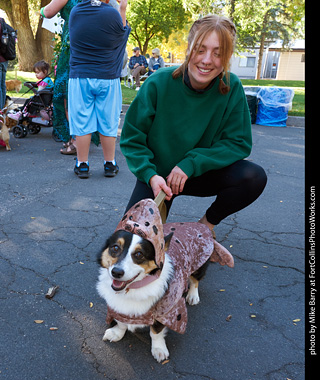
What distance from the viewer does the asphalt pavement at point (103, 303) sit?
1.89 m

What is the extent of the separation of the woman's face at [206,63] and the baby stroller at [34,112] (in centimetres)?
481

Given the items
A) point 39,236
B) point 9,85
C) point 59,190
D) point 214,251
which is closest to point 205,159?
point 214,251

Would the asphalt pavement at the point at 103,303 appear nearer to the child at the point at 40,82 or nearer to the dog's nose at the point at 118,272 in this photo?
the dog's nose at the point at 118,272

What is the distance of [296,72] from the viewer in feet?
147

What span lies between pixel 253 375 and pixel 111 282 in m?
0.90

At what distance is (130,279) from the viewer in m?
1.72

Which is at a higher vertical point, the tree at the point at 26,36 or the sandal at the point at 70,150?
the tree at the point at 26,36

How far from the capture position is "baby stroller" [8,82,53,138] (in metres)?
6.60

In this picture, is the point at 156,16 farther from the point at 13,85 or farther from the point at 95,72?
the point at 95,72

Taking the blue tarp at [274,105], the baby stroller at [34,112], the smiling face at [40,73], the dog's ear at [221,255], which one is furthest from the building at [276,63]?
the dog's ear at [221,255]

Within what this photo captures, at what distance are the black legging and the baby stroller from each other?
468 cm

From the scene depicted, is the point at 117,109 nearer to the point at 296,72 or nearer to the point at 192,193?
the point at 192,193

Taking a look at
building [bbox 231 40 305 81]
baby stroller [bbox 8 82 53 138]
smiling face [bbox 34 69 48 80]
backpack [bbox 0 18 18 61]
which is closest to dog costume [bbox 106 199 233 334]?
baby stroller [bbox 8 82 53 138]

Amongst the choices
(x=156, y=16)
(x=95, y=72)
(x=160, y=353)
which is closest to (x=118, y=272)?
(x=160, y=353)
